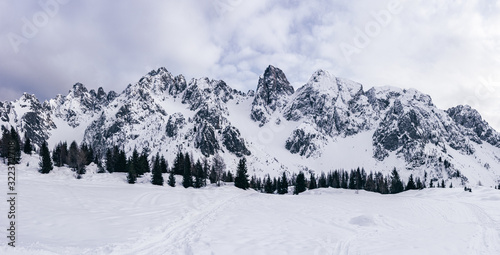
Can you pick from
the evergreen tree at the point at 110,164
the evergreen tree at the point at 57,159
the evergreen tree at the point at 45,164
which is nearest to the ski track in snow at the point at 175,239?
the evergreen tree at the point at 45,164

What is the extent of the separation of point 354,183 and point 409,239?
133202 millimetres

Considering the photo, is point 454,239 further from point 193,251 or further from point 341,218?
point 193,251

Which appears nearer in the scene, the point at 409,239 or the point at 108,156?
the point at 409,239

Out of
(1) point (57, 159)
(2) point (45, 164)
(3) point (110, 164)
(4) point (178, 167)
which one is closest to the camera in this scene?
(2) point (45, 164)

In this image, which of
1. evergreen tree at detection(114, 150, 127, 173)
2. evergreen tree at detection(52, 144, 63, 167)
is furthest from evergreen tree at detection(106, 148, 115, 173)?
evergreen tree at detection(52, 144, 63, 167)

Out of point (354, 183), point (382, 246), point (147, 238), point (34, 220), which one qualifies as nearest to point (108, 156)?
point (34, 220)

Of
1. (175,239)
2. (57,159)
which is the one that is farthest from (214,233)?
(57,159)

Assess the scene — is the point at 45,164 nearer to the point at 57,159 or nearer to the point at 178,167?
the point at 57,159

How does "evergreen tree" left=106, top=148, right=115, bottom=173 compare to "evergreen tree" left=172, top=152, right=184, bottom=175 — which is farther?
"evergreen tree" left=172, top=152, right=184, bottom=175

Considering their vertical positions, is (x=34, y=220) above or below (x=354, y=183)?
above

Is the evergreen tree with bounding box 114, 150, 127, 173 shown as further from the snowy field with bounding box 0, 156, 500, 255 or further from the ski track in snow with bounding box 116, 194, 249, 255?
the ski track in snow with bounding box 116, 194, 249, 255

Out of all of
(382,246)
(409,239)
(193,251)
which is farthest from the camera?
(409,239)

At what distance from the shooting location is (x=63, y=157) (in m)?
81.2

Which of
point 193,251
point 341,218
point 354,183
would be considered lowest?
point 354,183
